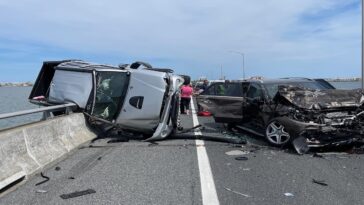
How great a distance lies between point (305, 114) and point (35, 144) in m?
5.32

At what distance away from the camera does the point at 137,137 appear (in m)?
11.8

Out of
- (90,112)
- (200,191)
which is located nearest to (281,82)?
(90,112)

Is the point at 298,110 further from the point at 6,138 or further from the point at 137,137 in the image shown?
the point at 6,138

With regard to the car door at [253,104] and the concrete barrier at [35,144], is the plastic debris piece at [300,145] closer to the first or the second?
the car door at [253,104]

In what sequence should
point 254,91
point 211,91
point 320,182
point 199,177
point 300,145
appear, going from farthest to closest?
point 211,91
point 254,91
point 300,145
point 199,177
point 320,182

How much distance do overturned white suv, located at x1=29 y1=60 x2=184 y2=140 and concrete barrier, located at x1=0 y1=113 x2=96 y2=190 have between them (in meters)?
0.80

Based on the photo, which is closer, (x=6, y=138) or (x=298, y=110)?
(x=6, y=138)

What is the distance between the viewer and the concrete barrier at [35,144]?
21.1 feet

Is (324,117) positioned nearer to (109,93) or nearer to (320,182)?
(320,182)

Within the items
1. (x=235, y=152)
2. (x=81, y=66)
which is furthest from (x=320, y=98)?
(x=81, y=66)

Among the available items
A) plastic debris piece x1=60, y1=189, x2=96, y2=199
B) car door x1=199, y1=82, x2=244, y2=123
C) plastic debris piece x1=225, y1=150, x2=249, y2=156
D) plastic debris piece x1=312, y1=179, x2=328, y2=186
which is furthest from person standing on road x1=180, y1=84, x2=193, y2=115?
plastic debris piece x1=60, y1=189, x2=96, y2=199

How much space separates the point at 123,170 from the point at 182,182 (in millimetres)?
1359

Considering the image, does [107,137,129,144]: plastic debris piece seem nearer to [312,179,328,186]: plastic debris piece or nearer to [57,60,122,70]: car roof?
[57,60,122,70]: car roof

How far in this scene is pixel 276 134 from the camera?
9.81m
